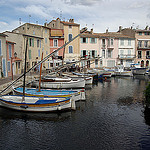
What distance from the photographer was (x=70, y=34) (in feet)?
172

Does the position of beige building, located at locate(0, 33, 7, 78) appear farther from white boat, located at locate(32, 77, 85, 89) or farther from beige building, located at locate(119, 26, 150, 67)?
beige building, located at locate(119, 26, 150, 67)

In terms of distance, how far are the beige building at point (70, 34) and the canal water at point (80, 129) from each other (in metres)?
33.9

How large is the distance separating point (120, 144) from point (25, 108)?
1032cm

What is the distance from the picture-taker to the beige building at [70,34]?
52156 millimetres

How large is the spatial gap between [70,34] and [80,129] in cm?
4123

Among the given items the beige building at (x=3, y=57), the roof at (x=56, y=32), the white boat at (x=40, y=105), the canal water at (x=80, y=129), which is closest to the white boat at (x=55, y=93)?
the canal water at (x=80, y=129)

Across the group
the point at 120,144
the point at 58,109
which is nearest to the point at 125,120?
the point at 120,144

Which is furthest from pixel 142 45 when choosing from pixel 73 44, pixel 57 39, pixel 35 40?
pixel 35 40

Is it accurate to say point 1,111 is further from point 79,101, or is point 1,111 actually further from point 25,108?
point 79,101

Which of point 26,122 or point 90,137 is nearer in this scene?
point 90,137

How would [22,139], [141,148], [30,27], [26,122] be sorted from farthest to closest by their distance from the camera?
1. [30,27]
2. [26,122]
3. [22,139]
4. [141,148]

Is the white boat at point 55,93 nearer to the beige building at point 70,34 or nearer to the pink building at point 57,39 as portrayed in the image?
the pink building at point 57,39

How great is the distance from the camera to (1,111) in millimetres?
19000

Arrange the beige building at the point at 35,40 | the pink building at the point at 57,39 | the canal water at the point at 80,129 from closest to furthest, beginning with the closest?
the canal water at the point at 80,129 < the beige building at the point at 35,40 < the pink building at the point at 57,39
